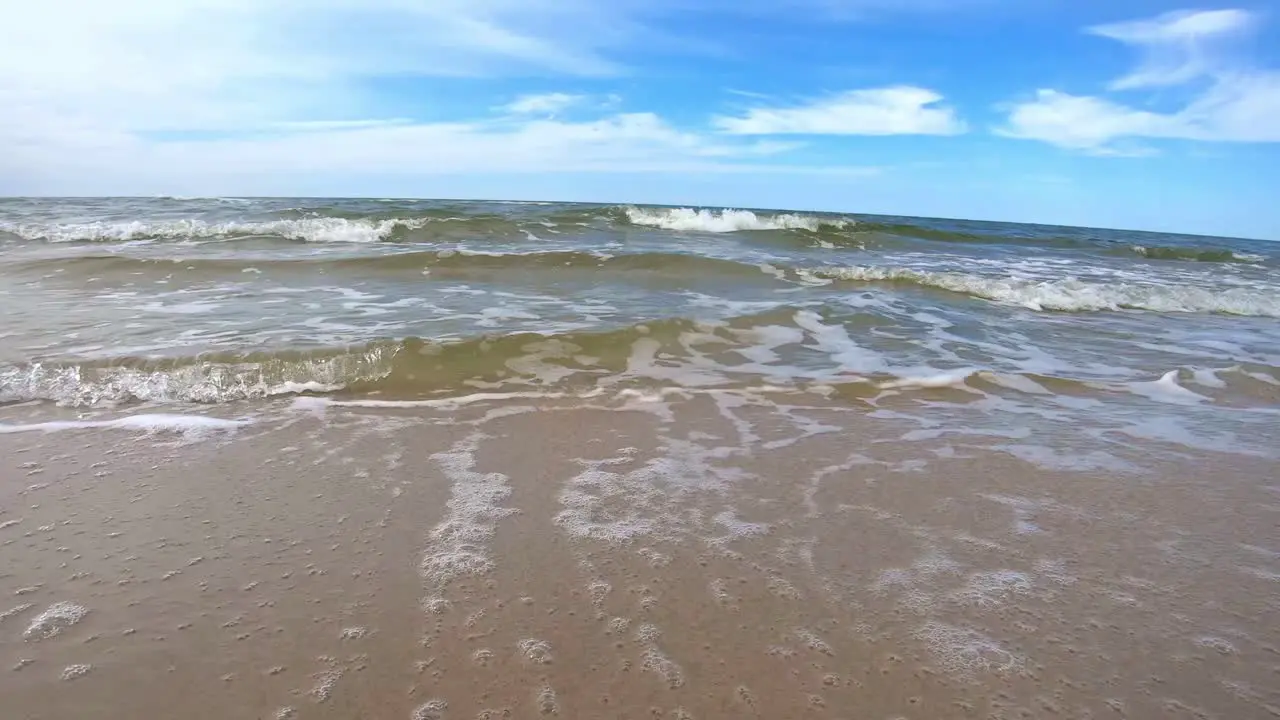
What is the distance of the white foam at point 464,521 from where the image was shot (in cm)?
248

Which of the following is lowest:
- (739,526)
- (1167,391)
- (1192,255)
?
(739,526)

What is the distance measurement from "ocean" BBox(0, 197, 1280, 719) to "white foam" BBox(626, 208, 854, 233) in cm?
1257

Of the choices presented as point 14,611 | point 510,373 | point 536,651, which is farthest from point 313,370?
point 536,651

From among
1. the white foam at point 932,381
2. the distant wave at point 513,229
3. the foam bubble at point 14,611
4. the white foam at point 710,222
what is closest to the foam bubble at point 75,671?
the foam bubble at point 14,611

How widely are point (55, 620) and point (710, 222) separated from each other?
739 inches

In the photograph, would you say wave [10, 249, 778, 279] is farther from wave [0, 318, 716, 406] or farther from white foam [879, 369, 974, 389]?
white foam [879, 369, 974, 389]

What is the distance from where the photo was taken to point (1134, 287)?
447 inches

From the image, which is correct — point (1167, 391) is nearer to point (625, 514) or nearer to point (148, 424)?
point (625, 514)

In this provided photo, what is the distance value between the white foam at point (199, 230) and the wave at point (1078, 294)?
951 centimetres

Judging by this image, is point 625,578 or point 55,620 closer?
point 55,620

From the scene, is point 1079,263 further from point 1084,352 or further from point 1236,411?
point 1236,411

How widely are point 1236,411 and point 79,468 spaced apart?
264 inches

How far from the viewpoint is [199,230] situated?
47.0 feet

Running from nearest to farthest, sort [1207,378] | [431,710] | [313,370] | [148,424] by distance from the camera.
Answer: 1. [431,710]
2. [148,424]
3. [313,370]
4. [1207,378]
